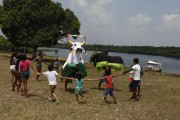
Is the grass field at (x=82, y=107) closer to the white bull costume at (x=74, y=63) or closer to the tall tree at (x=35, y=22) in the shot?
the white bull costume at (x=74, y=63)

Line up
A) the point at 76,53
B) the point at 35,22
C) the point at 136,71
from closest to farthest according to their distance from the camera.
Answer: the point at 136,71
the point at 76,53
the point at 35,22

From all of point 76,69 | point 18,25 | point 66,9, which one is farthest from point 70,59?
point 66,9

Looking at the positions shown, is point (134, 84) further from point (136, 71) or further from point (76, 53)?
point (76, 53)

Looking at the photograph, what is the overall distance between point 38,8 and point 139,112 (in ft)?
125

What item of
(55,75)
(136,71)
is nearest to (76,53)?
(55,75)

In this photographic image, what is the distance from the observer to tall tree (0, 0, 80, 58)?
156ft

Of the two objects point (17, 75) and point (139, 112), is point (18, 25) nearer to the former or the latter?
point (17, 75)

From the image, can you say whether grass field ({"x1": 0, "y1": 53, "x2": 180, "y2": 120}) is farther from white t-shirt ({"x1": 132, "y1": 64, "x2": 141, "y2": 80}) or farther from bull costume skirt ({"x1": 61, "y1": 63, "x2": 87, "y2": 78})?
white t-shirt ({"x1": 132, "y1": 64, "x2": 141, "y2": 80})

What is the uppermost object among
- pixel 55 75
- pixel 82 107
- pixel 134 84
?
pixel 55 75

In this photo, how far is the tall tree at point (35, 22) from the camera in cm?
4762

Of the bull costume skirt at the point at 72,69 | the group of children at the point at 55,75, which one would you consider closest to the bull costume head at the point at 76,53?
the bull costume skirt at the point at 72,69

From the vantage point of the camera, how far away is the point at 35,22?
49.1 meters

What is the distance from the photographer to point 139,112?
13.5m

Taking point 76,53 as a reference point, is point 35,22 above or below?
above
